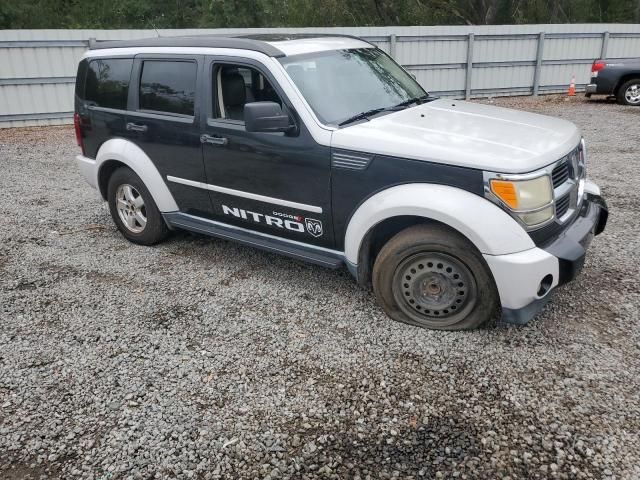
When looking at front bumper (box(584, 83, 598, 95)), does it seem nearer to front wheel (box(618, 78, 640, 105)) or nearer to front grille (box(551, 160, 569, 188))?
front wheel (box(618, 78, 640, 105))

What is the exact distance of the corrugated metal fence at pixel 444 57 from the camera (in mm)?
12008

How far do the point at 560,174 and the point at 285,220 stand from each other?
6.60 feet

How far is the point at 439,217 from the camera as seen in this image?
3490 millimetres

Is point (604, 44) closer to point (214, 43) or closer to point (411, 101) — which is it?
point (411, 101)

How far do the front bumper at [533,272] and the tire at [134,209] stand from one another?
10.9 feet

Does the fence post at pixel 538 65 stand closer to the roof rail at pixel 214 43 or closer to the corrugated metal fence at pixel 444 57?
the corrugated metal fence at pixel 444 57

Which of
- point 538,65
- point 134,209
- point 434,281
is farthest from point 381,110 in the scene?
point 538,65

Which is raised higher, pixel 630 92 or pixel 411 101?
pixel 411 101

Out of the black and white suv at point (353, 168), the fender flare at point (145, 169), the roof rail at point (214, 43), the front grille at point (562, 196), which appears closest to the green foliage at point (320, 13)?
the roof rail at point (214, 43)

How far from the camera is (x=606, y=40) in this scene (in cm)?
1609

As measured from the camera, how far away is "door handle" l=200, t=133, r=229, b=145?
4441mm

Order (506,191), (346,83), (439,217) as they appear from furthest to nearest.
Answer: (346,83), (439,217), (506,191)

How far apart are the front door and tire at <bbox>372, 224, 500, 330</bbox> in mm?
581

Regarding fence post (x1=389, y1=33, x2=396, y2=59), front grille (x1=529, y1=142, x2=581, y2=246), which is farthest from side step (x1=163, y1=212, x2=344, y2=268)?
fence post (x1=389, y1=33, x2=396, y2=59)
